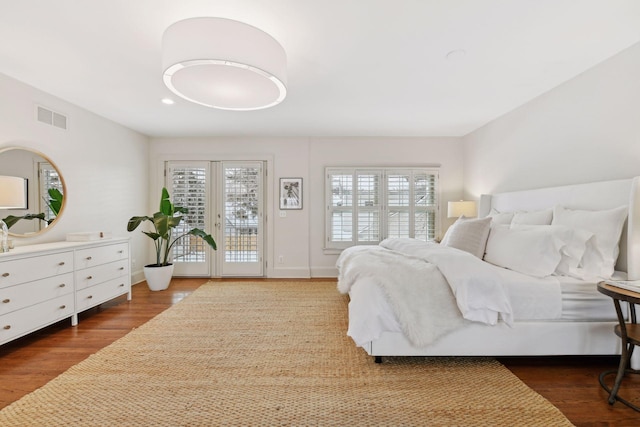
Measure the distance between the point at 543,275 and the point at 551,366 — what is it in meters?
0.66

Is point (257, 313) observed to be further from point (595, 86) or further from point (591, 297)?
point (595, 86)

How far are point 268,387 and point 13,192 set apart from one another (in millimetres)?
3068

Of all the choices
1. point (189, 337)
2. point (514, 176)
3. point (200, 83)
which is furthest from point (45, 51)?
point (514, 176)

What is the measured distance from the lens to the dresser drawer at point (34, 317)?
2246 mm

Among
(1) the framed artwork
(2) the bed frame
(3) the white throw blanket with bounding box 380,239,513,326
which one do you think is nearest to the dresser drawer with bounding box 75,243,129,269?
(1) the framed artwork

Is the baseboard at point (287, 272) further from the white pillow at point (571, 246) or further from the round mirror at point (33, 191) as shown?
the white pillow at point (571, 246)

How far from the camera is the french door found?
4.87 metres

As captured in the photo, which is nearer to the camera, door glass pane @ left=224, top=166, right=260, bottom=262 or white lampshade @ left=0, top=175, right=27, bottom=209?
white lampshade @ left=0, top=175, right=27, bottom=209

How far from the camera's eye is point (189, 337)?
Answer: 8.43ft

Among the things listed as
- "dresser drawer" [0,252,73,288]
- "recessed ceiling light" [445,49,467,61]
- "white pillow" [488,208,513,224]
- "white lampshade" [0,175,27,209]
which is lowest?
"dresser drawer" [0,252,73,288]

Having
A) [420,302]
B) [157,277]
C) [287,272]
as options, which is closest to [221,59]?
[420,302]

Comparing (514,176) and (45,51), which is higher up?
(45,51)

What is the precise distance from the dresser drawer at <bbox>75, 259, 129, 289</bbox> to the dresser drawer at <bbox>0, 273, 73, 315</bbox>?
0.37ft

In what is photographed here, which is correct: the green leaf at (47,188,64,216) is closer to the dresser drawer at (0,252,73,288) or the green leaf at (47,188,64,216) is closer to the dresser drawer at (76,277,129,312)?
the dresser drawer at (0,252,73,288)
